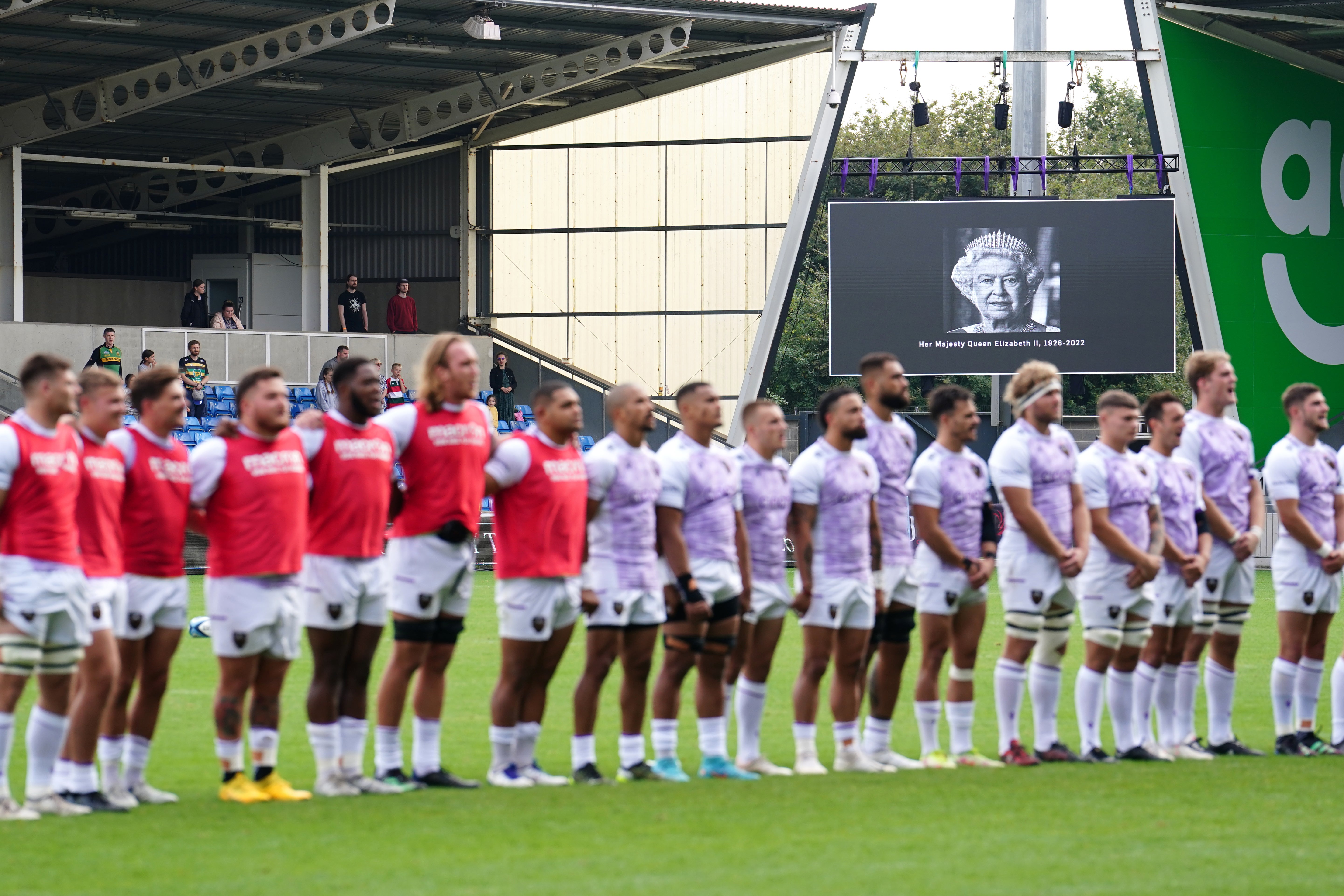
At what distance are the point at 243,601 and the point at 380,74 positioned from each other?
24366 mm

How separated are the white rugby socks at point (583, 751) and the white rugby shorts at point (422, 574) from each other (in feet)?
2.97

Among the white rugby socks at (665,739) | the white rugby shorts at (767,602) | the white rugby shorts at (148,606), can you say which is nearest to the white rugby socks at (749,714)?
the white rugby shorts at (767,602)

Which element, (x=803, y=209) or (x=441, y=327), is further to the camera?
(x=441, y=327)

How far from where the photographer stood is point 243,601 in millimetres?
7629

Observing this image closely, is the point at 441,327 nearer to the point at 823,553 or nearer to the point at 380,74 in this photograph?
the point at 380,74

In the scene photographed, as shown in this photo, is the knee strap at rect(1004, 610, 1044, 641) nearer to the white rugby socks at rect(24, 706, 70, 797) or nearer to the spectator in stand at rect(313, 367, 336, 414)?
the white rugby socks at rect(24, 706, 70, 797)

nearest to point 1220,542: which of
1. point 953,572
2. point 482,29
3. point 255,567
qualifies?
point 953,572

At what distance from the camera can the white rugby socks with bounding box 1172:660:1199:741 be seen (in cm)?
946

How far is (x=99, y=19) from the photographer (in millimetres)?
25953

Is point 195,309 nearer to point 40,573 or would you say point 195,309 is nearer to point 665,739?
point 665,739

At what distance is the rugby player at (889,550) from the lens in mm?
8922

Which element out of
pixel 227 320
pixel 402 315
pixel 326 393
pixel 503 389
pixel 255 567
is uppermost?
pixel 402 315

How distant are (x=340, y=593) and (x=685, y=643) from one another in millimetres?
1631

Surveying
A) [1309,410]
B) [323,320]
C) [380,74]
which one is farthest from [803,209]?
[1309,410]
